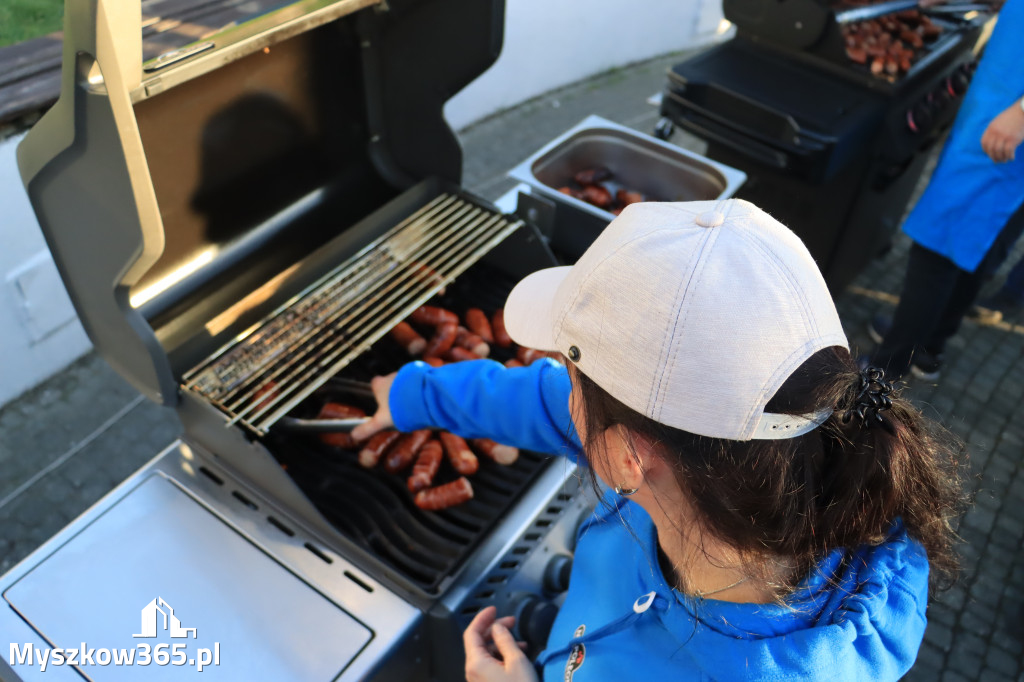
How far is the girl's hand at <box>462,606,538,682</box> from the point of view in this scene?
136cm

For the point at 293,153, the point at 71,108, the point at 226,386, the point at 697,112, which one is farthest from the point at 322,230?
the point at 697,112

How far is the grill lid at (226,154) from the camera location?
4.15 feet

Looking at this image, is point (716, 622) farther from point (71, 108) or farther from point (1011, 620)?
point (1011, 620)

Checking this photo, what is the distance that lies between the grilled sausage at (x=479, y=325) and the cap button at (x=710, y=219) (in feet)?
4.16

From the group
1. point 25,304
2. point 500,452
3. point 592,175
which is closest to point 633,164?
point 592,175

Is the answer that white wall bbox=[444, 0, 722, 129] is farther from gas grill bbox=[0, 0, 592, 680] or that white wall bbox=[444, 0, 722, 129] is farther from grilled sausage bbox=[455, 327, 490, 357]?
grilled sausage bbox=[455, 327, 490, 357]

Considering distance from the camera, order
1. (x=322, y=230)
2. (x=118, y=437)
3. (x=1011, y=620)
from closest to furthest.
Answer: (x=322, y=230) < (x=1011, y=620) < (x=118, y=437)

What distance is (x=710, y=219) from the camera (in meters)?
0.97

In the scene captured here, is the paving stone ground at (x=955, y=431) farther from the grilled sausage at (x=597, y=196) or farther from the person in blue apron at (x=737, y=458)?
the person in blue apron at (x=737, y=458)

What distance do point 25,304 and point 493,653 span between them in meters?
2.78

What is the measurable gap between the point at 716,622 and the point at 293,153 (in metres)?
1.75

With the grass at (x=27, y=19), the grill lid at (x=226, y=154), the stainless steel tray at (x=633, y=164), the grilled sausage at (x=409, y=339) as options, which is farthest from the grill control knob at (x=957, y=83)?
the grass at (x=27, y=19)

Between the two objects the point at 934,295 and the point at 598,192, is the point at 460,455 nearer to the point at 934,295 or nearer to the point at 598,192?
the point at 598,192

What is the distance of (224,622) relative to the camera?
57.9 inches
